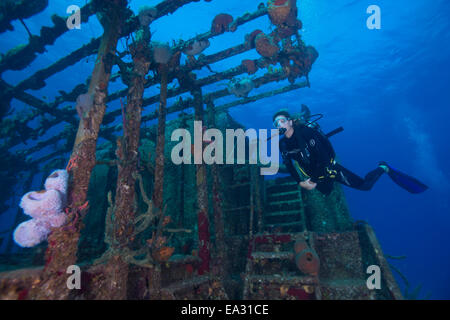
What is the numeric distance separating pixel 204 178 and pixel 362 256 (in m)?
3.99

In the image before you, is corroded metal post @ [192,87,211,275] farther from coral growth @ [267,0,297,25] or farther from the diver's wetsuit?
coral growth @ [267,0,297,25]

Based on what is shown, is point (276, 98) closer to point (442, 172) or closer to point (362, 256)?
point (362, 256)

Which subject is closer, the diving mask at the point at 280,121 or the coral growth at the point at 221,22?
the coral growth at the point at 221,22

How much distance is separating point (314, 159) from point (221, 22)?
14.2ft


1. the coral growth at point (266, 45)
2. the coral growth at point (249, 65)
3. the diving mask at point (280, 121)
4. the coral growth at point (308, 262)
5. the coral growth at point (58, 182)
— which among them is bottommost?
the coral growth at point (308, 262)

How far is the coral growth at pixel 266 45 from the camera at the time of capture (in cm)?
555

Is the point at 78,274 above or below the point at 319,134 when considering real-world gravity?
below

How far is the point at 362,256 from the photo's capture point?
4.62m

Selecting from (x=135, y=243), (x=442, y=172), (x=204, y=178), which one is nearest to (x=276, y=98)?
(x=204, y=178)

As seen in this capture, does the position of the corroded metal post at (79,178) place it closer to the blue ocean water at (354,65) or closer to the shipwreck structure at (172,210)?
the shipwreck structure at (172,210)

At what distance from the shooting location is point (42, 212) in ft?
9.57

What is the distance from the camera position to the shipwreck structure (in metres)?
3.29

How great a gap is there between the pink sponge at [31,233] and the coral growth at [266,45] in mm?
5902

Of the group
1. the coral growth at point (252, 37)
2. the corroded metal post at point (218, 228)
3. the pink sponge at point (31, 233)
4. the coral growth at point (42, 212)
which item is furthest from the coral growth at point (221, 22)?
the pink sponge at point (31, 233)
